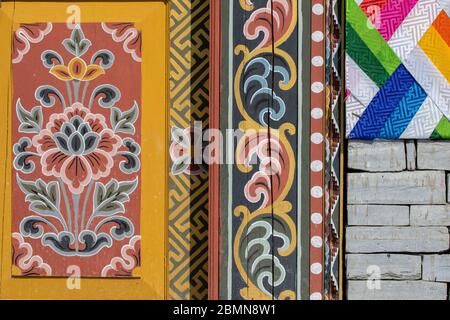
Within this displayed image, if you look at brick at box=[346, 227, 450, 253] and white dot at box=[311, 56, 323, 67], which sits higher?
white dot at box=[311, 56, 323, 67]

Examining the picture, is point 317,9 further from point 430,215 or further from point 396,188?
point 430,215

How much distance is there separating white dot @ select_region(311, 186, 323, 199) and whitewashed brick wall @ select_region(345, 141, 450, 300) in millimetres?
116

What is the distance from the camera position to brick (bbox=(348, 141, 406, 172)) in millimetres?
3723

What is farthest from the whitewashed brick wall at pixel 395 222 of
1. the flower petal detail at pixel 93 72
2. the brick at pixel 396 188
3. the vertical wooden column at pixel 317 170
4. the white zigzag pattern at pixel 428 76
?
the flower petal detail at pixel 93 72

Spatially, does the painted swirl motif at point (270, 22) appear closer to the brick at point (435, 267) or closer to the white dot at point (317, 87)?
the white dot at point (317, 87)

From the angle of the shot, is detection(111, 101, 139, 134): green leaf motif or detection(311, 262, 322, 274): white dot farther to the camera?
detection(111, 101, 139, 134): green leaf motif

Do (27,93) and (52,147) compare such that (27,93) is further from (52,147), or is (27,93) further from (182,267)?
(182,267)

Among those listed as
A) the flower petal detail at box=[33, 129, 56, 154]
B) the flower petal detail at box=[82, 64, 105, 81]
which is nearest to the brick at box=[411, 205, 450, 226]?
the flower petal detail at box=[82, 64, 105, 81]

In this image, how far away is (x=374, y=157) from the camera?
3.72 metres

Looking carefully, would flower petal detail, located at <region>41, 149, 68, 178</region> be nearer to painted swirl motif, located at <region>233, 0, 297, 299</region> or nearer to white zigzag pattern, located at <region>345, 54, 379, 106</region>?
painted swirl motif, located at <region>233, 0, 297, 299</region>

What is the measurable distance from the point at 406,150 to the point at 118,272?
1319 mm

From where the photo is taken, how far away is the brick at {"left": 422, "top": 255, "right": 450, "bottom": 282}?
372 centimetres

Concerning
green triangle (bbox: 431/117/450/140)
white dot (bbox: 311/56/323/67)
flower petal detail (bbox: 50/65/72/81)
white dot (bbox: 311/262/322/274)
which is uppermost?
white dot (bbox: 311/56/323/67)

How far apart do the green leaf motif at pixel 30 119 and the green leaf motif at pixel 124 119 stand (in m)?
0.31
